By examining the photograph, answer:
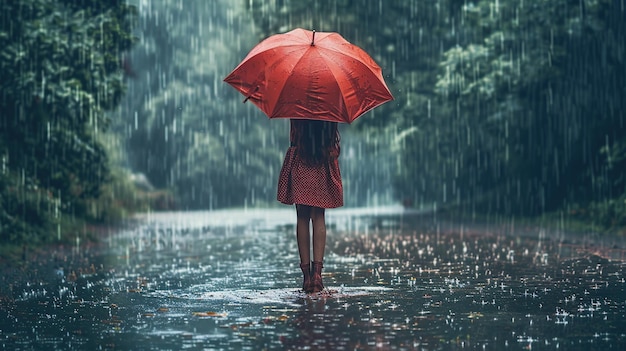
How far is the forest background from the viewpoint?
59.8 ft

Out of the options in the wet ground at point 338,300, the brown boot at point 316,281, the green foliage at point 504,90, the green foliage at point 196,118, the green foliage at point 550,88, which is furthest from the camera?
the green foliage at point 196,118

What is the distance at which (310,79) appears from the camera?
414 inches

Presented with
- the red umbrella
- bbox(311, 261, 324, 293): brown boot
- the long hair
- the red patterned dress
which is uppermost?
the red umbrella

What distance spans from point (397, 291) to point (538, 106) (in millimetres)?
16074

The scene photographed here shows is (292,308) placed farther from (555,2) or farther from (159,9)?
(159,9)

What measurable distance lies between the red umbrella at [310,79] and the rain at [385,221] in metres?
0.34

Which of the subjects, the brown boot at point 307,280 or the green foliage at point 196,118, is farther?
the green foliage at point 196,118

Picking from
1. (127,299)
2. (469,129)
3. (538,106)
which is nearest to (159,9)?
(469,129)

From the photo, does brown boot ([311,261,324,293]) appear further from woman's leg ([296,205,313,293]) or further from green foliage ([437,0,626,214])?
green foliage ([437,0,626,214])

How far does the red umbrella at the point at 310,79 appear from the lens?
1048 cm

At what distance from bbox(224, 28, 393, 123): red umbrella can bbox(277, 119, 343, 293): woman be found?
9.6 inches

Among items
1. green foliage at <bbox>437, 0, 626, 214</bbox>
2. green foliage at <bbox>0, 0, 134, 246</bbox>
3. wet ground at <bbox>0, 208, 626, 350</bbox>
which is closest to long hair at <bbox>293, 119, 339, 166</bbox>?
wet ground at <bbox>0, 208, 626, 350</bbox>

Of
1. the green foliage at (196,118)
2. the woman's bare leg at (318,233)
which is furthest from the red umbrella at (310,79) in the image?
the green foliage at (196,118)

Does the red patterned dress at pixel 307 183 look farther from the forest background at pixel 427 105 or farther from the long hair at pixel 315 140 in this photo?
the forest background at pixel 427 105
